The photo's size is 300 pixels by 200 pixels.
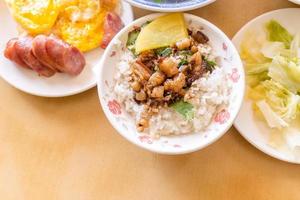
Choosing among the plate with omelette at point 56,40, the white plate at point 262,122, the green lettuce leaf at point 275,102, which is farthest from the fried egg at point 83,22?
the green lettuce leaf at point 275,102

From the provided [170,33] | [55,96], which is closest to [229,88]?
[170,33]

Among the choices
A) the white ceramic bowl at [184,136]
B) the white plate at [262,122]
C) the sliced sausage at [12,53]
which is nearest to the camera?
the white ceramic bowl at [184,136]

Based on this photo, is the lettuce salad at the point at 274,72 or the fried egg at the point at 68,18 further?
the fried egg at the point at 68,18

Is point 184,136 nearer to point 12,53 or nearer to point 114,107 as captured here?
point 114,107

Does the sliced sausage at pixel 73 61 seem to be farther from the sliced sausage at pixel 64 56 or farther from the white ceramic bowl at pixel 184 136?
the white ceramic bowl at pixel 184 136

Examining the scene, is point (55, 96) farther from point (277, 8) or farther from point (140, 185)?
point (277, 8)

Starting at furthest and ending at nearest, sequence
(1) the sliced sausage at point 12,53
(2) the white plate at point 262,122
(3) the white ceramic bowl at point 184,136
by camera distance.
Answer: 1. (1) the sliced sausage at point 12,53
2. (2) the white plate at point 262,122
3. (3) the white ceramic bowl at point 184,136
